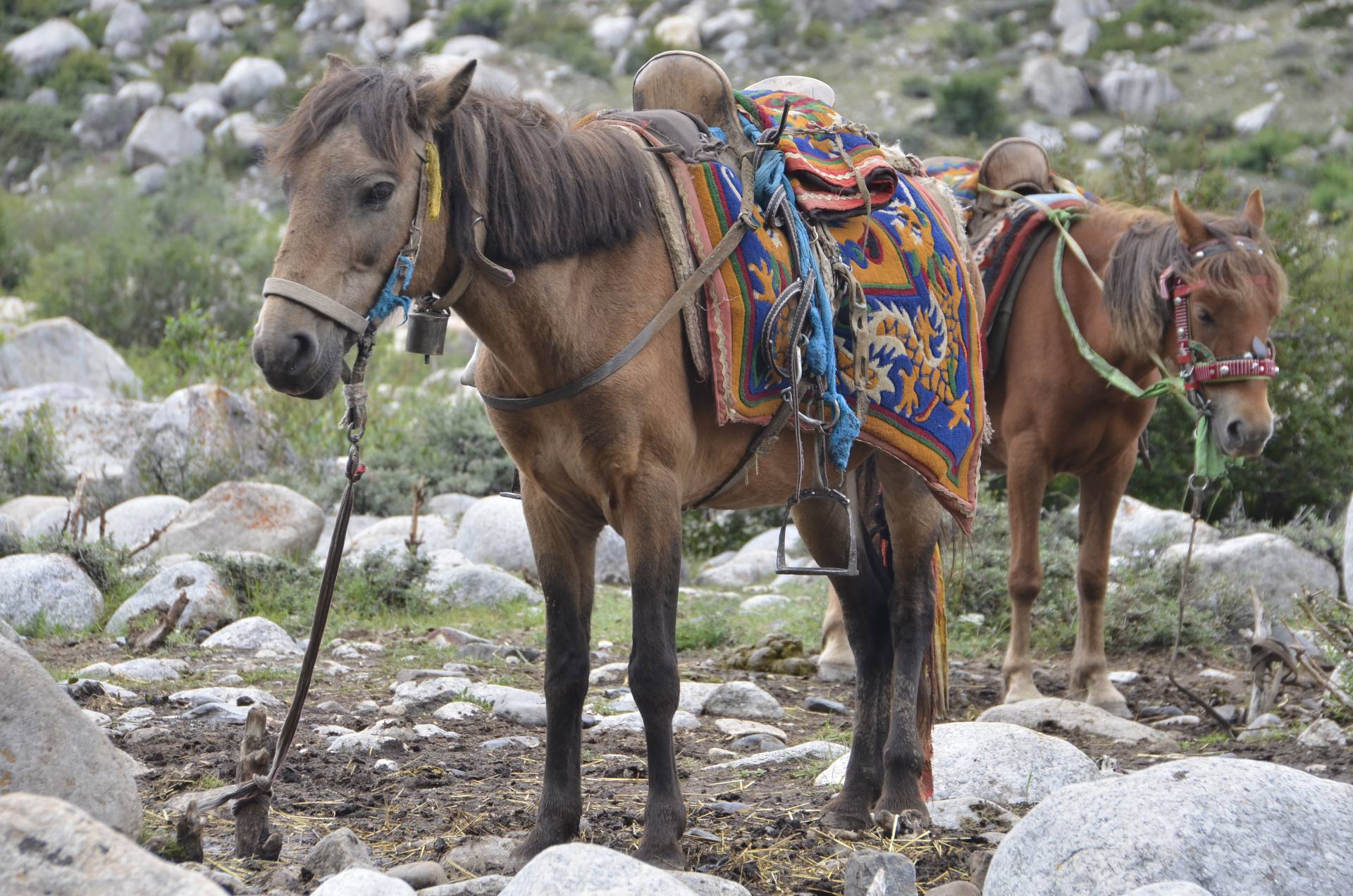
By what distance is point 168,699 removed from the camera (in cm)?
546

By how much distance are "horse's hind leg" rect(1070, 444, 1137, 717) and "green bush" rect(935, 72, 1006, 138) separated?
88.7 ft

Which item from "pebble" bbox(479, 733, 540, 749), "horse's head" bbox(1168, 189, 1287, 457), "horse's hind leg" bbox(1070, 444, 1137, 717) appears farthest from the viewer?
"horse's hind leg" bbox(1070, 444, 1137, 717)

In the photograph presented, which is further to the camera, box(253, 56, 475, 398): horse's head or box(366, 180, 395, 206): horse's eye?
box(366, 180, 395, 206): horse's eye

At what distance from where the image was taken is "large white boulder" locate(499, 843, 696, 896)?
2.75 meters

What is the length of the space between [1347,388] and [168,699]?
343 inches

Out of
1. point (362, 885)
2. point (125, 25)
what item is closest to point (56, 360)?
point (362, 885)

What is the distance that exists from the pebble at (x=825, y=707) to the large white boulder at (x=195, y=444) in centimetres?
611

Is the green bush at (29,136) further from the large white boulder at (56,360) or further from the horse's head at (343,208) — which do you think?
the horse's head at (343,208)

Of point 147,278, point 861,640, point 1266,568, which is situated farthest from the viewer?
point 147,278

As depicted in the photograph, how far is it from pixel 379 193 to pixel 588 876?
1.60 meters

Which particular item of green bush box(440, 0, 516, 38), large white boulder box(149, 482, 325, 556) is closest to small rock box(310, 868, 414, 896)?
large white boulder box(149, 482, 325, 556)

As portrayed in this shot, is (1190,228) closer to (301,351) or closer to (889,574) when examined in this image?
(889,574)

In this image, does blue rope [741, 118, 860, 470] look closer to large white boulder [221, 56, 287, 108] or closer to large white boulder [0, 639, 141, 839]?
large white boulder [0, 639, 141, 839]

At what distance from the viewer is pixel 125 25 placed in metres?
43.6
